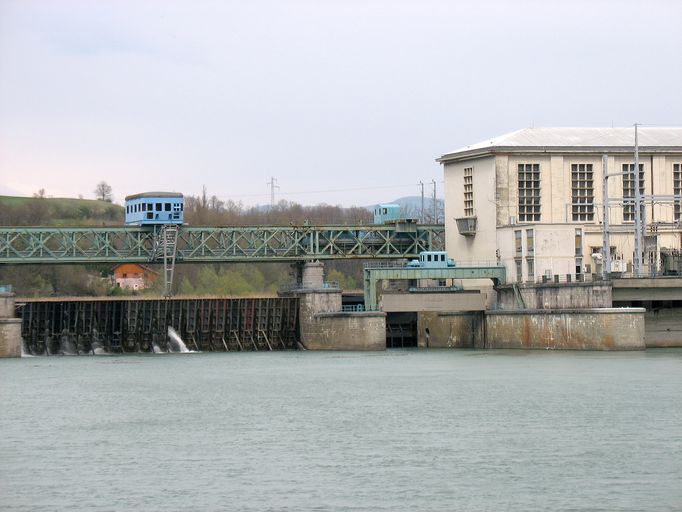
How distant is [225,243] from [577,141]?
81.0ft

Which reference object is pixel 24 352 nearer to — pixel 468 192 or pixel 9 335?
pixel 9 335

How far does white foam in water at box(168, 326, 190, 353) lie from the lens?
88.4 m

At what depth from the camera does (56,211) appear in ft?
564

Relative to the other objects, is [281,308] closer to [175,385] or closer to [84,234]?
[84,234]

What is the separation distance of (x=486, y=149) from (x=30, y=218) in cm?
6933

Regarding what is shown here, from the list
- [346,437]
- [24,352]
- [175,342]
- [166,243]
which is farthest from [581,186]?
[346,437]

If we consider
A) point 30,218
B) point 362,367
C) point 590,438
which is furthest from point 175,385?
point 30,218

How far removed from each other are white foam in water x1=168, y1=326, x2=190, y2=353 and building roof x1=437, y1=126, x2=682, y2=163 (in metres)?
22.4

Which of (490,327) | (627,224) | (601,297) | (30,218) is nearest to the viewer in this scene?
(601,297)

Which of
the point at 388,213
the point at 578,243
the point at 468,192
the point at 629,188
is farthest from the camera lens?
the point at 388,213

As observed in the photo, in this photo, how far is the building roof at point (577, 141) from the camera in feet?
306

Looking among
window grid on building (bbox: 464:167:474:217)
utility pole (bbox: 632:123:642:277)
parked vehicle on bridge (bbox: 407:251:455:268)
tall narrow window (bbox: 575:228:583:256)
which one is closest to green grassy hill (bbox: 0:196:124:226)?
window grid on building (bbox: 464:167:474:217)

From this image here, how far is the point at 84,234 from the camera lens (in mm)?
93438

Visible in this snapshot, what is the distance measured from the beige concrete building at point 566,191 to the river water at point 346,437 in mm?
19739
